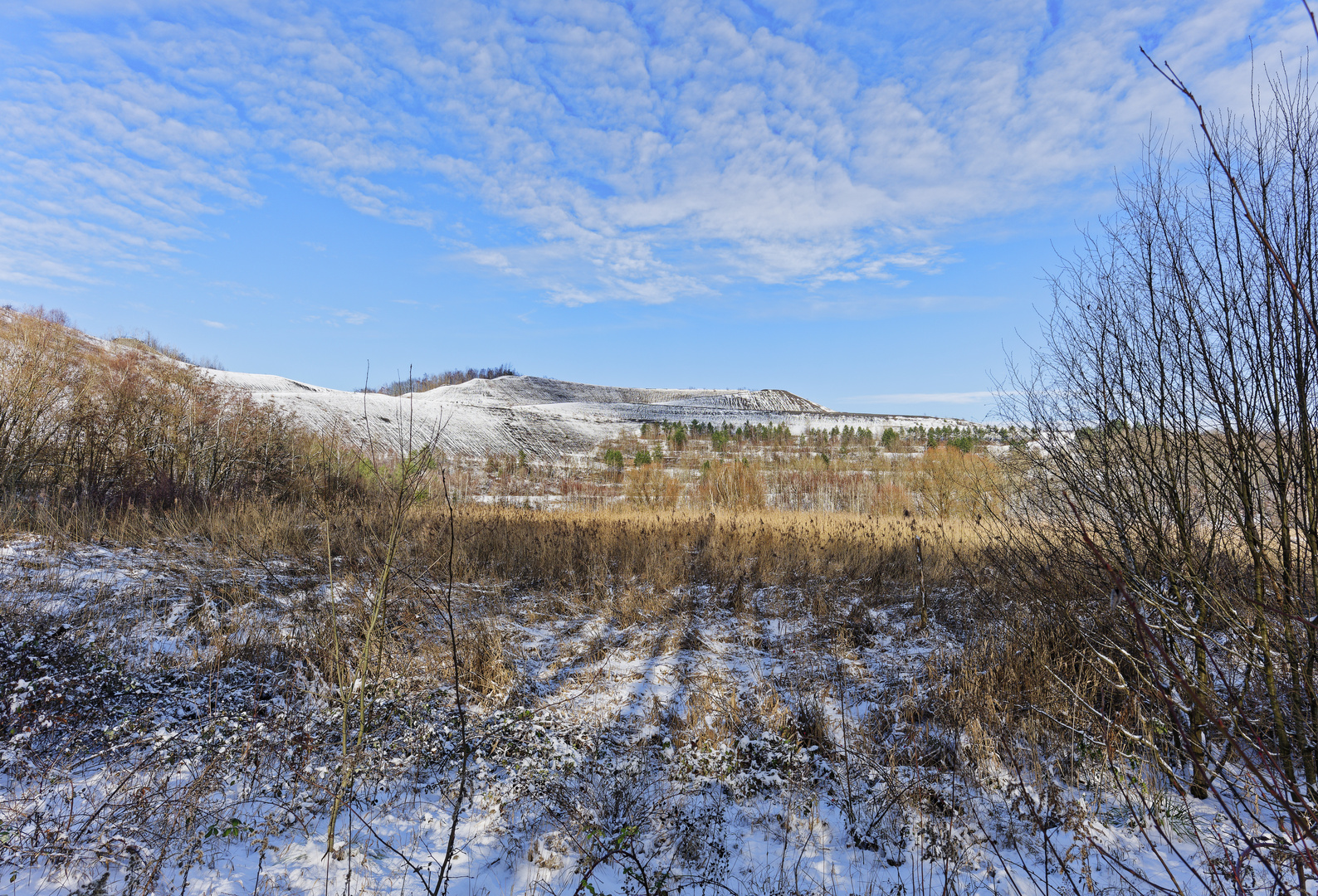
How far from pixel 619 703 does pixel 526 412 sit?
29.3m

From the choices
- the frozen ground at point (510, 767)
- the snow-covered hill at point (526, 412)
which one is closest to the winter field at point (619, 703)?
the frozen ground at point (510, 767)

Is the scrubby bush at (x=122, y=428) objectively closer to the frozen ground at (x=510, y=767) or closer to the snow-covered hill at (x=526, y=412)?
the snow-covered hill at (x=526, y=412)

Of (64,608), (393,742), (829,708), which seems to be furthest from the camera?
(64,608)

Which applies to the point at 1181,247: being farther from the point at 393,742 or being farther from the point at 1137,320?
the point at 393,742

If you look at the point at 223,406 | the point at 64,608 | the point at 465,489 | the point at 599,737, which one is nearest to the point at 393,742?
the point at 599,737

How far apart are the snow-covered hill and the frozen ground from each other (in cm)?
355

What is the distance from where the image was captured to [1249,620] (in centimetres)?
350

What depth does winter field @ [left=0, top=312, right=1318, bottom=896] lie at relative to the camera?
9.29ft

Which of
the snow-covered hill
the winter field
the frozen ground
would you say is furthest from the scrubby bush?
the frozen ground

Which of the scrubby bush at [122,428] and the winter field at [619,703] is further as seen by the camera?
the scrubby bush at [122,428]

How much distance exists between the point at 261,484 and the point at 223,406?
1.66m

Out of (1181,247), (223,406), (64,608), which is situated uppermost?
(1181,247)

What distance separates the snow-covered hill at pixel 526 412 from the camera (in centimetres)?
2252

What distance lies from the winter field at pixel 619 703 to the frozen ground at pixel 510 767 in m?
0.02
